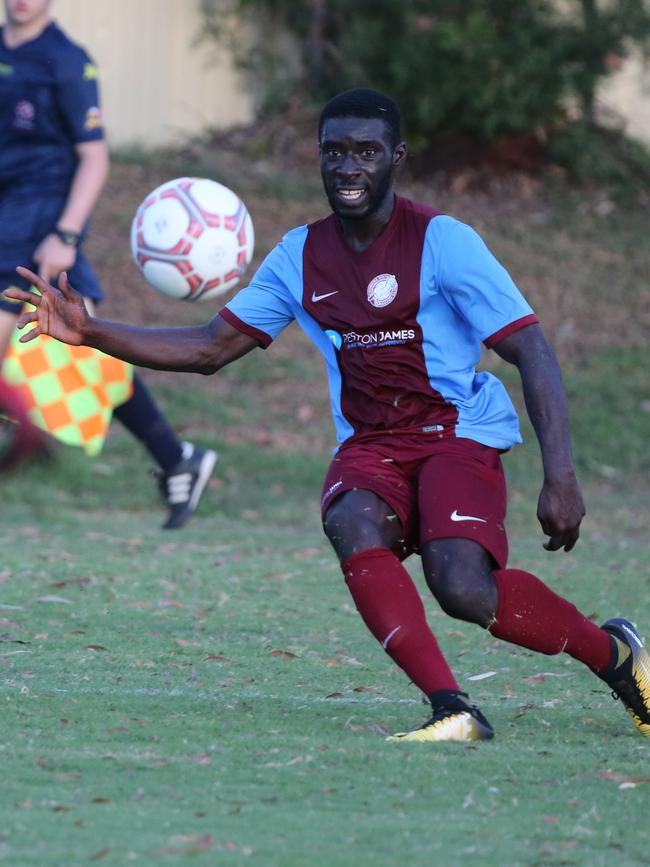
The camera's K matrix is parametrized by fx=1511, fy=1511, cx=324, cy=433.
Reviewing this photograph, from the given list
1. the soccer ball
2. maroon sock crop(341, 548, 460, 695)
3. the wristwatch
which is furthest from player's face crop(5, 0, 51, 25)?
maroon sock crop(341, 548, 460, 695)

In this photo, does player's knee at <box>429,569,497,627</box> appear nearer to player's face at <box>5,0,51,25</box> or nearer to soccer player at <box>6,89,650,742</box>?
soccer player at <box>6,89,650,742</box>

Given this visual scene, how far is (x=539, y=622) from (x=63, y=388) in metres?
5.00

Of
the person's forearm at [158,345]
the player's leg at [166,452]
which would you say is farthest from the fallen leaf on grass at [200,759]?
the player's leg at [166,452]

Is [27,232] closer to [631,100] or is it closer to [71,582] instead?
[71,582]

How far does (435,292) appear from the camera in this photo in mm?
4258

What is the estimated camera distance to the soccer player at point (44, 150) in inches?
281

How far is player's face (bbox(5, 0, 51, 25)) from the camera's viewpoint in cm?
709

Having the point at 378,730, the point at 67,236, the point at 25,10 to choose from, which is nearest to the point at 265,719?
the point at 378,730

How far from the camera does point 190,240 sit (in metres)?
6.46

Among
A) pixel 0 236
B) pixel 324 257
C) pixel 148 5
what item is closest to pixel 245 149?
pixel 148 5

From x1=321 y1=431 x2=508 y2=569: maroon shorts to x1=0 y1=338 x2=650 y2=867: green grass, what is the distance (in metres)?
0.56

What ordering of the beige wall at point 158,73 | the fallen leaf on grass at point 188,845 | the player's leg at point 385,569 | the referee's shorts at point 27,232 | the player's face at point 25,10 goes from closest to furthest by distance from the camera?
1. the fallen leaf on grass at point 188,845
2. the player's leg at point 385,569
3. the player's face at point 25,10
4. the referee's shorts at point 27,232
5. the beige wall at point 158,73

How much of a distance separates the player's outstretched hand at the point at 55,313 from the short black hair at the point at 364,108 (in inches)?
33.5

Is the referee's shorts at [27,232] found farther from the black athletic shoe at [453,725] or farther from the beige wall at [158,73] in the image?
the beige wall at [158,73]
